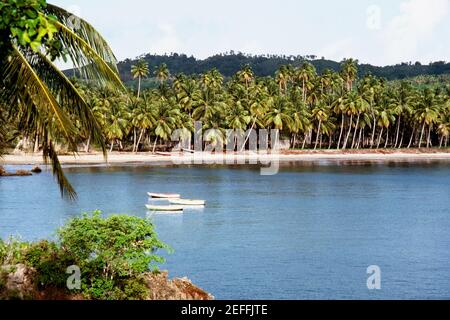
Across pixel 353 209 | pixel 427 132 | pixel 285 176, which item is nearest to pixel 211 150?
pixel 285 176

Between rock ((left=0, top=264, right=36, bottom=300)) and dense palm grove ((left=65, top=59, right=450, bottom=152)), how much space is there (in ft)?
268

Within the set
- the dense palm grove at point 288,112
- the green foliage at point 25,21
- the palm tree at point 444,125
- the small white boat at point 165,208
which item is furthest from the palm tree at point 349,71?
the green foliage at point 25,21

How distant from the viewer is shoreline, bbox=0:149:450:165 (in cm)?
10706

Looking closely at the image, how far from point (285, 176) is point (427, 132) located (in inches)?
1966

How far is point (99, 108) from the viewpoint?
101 m

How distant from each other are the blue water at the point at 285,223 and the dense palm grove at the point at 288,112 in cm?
1311

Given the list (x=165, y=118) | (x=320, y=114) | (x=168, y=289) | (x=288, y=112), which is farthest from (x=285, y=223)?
(x=320, y=114)

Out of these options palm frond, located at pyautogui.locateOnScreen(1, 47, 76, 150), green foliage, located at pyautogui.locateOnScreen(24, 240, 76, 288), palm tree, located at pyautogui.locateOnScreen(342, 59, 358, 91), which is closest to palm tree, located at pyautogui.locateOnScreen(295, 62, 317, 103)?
palm tree, located at pyautogui.locateOnScreen(342, 59, 358, 91)

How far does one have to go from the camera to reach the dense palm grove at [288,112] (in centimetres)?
10506

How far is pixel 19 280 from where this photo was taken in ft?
57.8

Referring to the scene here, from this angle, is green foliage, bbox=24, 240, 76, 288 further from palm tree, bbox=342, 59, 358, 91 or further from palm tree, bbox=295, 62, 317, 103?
palm tree, bbox=342, 59, 358, 91

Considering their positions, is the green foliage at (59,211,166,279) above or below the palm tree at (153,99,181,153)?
below

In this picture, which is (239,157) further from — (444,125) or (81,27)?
(81,27)
